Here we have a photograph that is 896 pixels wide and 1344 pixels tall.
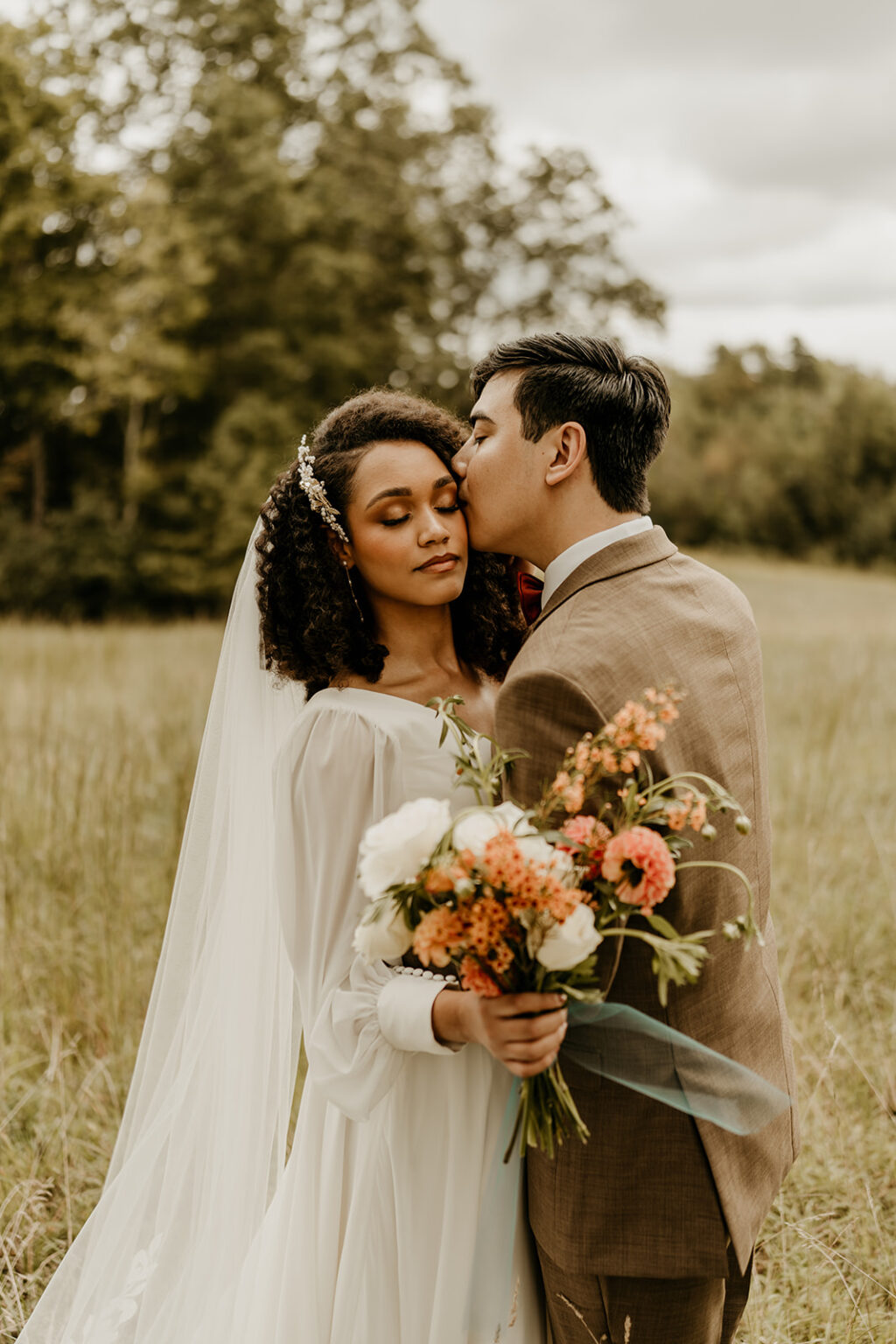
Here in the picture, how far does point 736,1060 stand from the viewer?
6.86 feet

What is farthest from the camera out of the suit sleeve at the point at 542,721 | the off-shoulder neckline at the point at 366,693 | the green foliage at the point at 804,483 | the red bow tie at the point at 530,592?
the green foliage at the point at 804,483

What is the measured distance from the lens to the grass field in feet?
10.6

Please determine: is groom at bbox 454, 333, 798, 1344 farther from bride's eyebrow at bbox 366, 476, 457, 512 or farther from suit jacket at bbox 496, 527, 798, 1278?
bride's eyebrow at bbox 366, 476, 457, 512

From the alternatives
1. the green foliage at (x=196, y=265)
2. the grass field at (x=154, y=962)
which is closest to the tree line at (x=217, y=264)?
the green foliage at (x=196, y=265)

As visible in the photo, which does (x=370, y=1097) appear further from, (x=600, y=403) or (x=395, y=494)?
(x=600, y=403)

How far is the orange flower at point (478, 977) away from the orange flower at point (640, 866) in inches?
8.9

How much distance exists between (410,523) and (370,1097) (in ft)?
3.92

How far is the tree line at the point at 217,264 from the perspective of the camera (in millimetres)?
20094

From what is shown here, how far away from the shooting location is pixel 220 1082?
2.90 m

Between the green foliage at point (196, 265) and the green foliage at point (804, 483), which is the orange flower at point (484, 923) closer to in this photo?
the green foliage at point (196, 265)

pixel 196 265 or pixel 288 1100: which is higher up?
pixel 196 265

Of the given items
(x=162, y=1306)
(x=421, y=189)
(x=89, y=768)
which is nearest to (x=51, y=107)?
(x=421, y=189)

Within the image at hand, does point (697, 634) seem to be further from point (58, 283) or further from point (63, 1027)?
point (58, 283)

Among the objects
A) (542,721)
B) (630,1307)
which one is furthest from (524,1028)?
(630,1307)
